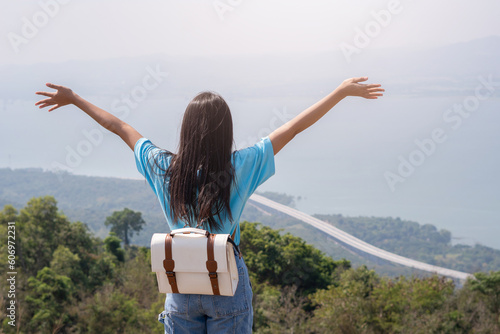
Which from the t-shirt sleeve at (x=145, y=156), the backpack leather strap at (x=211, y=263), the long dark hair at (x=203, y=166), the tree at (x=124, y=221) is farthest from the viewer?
the tree at (x=124, y=221)

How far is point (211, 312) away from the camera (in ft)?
5.86

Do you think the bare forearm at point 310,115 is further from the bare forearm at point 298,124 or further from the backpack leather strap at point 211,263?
the backpack leather strap at point 211,263

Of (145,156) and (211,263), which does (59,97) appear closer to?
(145,156)

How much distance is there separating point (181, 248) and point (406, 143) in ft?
495

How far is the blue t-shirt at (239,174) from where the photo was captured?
1.86 meters

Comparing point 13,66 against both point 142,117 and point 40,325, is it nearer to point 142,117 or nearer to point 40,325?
point 142,117

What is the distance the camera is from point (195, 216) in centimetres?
182

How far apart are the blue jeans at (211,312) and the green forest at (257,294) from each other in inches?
489

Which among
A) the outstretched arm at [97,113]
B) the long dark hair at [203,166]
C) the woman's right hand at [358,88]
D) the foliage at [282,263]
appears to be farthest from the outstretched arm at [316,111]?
the foliage at [282,263]

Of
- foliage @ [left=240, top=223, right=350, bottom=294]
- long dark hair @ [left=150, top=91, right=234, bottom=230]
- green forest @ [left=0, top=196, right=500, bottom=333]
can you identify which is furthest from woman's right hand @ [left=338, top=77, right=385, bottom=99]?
foliage @ [left=240, top=223, right=350, bottom=294]

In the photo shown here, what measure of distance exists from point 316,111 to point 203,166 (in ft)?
1.87

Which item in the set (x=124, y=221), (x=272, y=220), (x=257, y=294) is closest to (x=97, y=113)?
(x=257, y=294)

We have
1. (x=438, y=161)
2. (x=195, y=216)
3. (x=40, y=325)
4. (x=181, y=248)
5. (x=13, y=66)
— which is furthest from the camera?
(x=13, y=66)

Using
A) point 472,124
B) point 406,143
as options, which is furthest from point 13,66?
point 472,124
